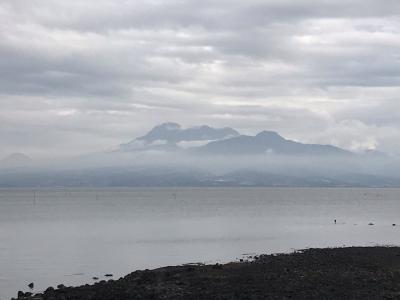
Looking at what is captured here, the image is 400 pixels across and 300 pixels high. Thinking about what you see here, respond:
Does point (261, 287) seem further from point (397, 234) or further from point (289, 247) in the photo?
point (397, 234)

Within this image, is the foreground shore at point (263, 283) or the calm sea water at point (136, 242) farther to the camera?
the calm sea water at point (136, 242)

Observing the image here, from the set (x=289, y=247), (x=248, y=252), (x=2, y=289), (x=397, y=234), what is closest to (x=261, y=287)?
(x=2, y=289)

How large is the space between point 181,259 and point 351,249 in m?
Answer: 14.9

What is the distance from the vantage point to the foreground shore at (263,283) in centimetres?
2995

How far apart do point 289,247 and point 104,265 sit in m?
21.0

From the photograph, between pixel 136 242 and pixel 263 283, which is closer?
pixel 263 283

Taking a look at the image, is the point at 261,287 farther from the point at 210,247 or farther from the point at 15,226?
the point at 15,226

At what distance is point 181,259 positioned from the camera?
53469mm

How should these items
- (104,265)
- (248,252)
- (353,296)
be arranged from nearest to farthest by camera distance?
1. (353,296)
2. (104,265)
3. (248,252)

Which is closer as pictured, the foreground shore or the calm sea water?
the foreground shore

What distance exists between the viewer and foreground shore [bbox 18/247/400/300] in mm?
29953

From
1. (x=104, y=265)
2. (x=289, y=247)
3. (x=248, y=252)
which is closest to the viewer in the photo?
(x=104, y=265)

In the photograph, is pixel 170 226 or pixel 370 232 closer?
pixel 370 232

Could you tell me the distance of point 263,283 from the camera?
108 feet
